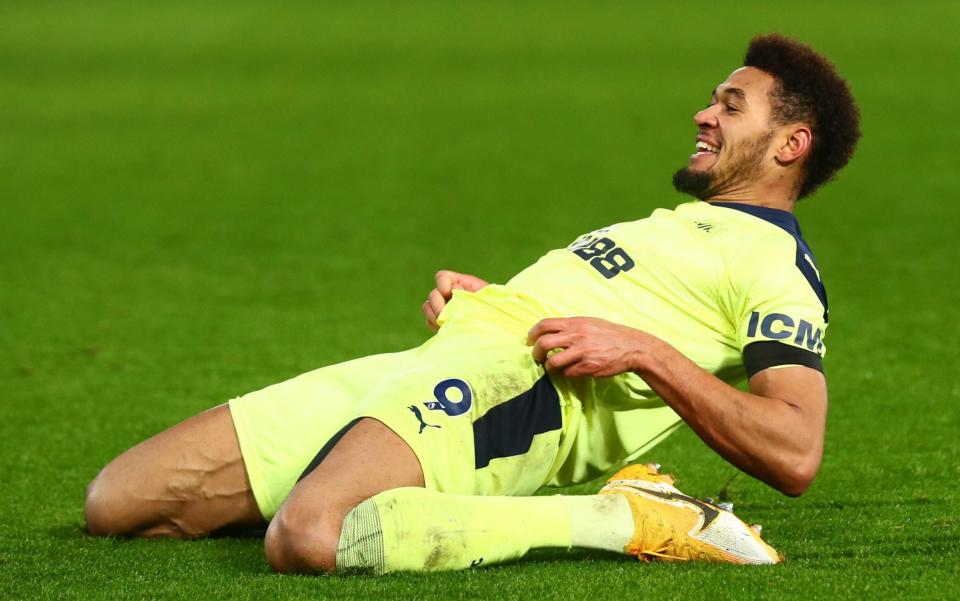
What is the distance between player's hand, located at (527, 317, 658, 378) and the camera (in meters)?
4.11

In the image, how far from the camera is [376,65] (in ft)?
77.6

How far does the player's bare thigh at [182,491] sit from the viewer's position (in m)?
4.80

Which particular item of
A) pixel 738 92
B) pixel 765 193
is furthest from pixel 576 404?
pixel 738 92

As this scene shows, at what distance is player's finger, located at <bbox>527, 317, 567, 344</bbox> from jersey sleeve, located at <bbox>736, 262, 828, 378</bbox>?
0.51 m

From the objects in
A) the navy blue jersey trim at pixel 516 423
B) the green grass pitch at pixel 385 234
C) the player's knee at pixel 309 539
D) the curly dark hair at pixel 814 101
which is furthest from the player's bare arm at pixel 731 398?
the curly dark hair at pixel 814 101

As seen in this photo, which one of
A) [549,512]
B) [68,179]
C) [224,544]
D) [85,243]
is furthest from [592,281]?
[68,179]

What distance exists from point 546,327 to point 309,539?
2.93ft

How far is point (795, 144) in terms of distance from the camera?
4.78 meters

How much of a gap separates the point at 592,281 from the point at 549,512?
2.79 ft

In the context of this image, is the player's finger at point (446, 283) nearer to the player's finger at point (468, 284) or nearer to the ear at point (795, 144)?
the player's finger at point (468, 284)

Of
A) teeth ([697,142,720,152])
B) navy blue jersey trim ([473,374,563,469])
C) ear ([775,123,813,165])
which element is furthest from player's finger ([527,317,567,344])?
ear ([775,123,813,165])

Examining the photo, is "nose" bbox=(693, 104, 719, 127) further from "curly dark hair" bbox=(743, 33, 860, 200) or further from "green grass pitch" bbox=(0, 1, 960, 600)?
"green grass pitch" bbox=(0, 1, 960, 600)

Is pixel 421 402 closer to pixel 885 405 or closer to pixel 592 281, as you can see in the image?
pixel 592 281

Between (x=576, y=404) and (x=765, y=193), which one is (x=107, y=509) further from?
(x=765, y=193)
